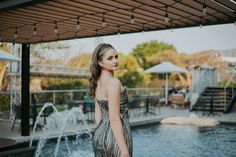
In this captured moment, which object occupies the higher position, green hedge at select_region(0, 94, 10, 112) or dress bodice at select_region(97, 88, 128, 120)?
dress bodice at select_region(97, 88, 128, 120)

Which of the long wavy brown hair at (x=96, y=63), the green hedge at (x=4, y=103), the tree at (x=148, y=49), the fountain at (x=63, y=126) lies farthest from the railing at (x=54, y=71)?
the long wavy brown hair at (x=96, y=63)

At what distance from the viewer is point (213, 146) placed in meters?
8.27

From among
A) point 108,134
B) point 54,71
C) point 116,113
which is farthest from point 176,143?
point 54,71

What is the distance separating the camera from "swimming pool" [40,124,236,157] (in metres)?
7.49

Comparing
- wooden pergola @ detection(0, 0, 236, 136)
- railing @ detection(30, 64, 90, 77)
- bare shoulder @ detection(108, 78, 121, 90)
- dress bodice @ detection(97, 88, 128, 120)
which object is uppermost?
wooden pergola @ detection(0, 0, 236, 136)

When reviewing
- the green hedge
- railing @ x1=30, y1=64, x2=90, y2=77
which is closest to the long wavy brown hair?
the green hedge

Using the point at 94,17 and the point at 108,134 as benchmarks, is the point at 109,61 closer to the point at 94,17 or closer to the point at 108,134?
the point at 108,134

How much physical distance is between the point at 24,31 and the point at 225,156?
5181 mm

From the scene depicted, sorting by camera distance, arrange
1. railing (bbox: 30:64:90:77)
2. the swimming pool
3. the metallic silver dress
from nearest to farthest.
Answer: the metallic silver dress, the swimming pool, railing (bbox: 30:64:90:77)

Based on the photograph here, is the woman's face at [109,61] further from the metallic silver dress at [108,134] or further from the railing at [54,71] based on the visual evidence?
the railing at [54,71]

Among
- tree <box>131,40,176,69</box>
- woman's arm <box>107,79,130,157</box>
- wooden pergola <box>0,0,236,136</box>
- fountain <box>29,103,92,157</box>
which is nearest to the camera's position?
woman's arm <box>107,79,130,157</box>

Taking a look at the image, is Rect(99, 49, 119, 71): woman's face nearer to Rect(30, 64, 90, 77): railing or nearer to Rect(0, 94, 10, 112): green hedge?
Rect(0, 94, 10, 112): green hedge

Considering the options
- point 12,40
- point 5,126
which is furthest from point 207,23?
point 5,126

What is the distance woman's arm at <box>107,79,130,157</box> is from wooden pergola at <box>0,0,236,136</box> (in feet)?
9.10
